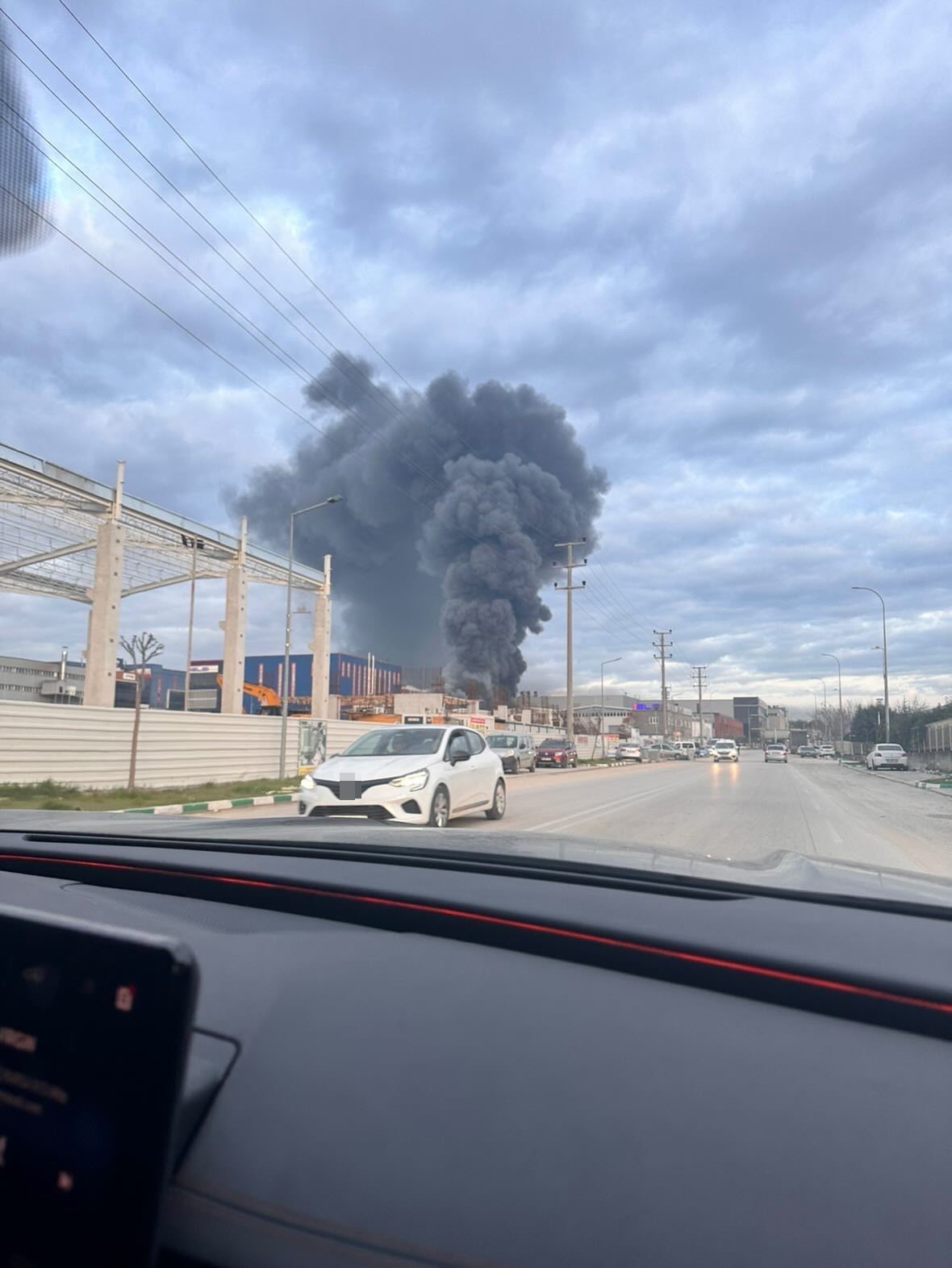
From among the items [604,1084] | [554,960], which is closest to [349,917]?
[554,960]

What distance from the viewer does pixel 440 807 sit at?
410 inches

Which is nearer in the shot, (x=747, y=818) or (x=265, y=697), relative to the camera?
(x=747, y=818)

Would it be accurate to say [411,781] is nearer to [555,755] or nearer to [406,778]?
[406,778]

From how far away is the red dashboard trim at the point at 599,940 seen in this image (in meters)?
1.36

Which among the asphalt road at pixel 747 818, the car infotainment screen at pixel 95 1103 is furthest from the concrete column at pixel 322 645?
the car infotainment screen at pixel 95 1103

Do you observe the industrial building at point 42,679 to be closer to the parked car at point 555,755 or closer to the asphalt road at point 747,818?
the parked car at point 555,755

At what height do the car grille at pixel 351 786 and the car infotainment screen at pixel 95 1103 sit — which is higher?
the car infotainment screen at pixel 95 1103

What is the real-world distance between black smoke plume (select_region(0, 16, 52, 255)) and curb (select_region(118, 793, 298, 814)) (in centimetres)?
766

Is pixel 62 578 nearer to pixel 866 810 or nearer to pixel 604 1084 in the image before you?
pixel 866 810

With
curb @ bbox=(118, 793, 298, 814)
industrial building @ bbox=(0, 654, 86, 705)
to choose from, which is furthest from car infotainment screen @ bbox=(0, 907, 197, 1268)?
industrial building @ bbox=(0, 654, 86, 705)

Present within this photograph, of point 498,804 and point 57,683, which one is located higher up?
point 57,683

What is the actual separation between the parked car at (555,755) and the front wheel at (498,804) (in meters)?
27.5

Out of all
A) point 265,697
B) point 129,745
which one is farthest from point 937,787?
point 265,697

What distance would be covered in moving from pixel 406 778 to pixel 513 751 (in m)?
23.8
